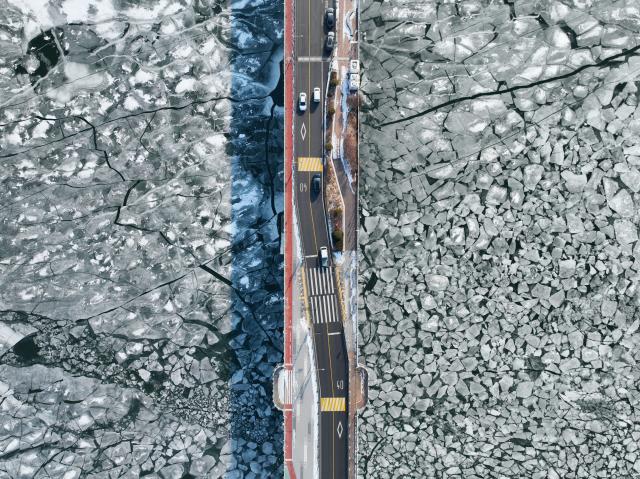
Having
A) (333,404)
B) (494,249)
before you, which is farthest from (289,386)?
(494,249)

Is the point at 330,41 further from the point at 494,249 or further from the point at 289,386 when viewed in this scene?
the point at 289,386

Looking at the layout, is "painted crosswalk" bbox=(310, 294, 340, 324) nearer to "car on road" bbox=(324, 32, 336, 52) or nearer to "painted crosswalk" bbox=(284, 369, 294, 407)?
"painted crosswalk" bbox=(284, 369, 294, 407)

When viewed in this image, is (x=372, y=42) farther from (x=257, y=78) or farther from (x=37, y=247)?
(x=37, y=247)

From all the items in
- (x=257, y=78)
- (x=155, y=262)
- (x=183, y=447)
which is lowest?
Result: (x=183, y=447)

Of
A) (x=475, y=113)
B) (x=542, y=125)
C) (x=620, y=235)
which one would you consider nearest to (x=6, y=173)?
(x=475, y=113)

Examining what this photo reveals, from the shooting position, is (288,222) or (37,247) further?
(37,247)

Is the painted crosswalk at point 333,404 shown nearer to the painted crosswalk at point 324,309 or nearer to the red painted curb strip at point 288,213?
the red painted curb strip at point 288,213

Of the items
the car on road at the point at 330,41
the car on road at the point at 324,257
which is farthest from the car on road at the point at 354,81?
the car on road at the point at 324,257
